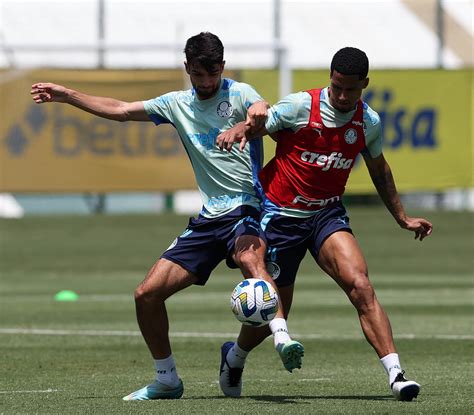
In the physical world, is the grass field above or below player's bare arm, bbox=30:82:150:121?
below

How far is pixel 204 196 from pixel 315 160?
2.70 ft

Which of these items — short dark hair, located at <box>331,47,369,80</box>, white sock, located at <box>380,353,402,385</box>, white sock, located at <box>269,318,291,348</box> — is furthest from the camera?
short dark hair, located at <box>331,47,369,80</box>

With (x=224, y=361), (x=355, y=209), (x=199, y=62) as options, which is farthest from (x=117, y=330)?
(x=355, y=209)

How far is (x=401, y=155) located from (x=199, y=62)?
1714 cm

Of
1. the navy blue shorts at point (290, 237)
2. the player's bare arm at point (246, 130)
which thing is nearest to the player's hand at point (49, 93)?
the player's bare arm at point (246, 130)

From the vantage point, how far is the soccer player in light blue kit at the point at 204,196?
32.0ft

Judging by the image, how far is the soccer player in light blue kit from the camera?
32.0 ft

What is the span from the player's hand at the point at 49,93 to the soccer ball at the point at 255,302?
1.95 m

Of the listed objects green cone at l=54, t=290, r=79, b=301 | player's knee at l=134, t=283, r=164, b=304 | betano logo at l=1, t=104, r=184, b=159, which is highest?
player's knee at l=134, t=283, r=164, b=304

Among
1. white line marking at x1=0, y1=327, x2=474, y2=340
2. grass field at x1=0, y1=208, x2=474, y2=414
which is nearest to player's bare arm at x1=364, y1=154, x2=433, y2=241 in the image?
grass field at x1=0, y1=208, x2=474, y2=414

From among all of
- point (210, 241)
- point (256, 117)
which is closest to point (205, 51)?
point (256, 117)

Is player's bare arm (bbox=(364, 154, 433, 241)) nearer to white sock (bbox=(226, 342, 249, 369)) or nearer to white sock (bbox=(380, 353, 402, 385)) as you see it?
white sock (bbox=(380, 353, 402, 385))

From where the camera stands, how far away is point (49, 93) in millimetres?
10109

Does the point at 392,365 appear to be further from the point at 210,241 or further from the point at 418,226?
the point at 210,241
